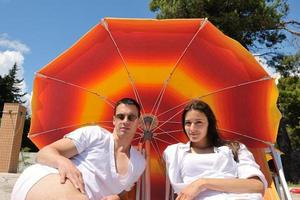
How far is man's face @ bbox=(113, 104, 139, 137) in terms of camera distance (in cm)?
260

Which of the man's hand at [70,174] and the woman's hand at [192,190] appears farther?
the woman's hand at [192,190]

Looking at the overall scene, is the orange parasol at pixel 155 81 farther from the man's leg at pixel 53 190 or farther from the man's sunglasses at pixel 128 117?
the man's leg at pixel 53 190

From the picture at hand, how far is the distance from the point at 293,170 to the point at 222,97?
11.6m

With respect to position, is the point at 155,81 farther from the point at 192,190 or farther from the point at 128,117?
the point at 192,190

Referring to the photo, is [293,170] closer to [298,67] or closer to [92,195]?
[298,67]

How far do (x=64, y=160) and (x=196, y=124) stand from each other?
3.44ft

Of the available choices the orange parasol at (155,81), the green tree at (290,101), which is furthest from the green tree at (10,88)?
the orange parasol at (155,81)

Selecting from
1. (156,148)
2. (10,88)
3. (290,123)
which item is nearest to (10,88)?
(10,88)

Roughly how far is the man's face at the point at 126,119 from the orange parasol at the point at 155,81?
2.11ft

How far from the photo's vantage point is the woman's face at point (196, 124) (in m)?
2.76

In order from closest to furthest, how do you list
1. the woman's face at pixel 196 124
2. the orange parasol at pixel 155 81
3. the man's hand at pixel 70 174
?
1. the man's hand at pixel 70 174
2. the woman's face at pixel 196 124
3. the orange parasol at pixel 155 81

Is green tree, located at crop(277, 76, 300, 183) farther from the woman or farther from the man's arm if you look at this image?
the man's arm

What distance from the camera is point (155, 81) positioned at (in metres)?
3.28

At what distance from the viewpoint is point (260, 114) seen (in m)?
3.19
